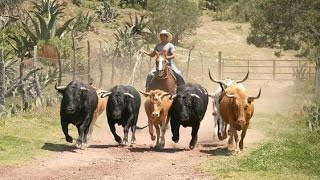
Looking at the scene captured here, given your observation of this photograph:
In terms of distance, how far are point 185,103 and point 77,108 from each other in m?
2.24

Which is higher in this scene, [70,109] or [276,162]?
[70,109]

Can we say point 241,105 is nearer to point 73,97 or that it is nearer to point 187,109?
point 187,109

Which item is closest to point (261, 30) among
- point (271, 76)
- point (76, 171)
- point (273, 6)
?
point (273, 6)

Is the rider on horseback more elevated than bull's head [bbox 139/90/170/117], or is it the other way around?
the rider on horseback

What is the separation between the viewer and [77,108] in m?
13.0

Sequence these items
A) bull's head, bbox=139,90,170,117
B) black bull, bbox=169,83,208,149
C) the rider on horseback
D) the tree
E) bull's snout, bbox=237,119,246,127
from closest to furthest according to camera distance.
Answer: bull's snout, bbox=237,119,246,127
bull's head, bbox=139,90,170,117
black bull, bbox=169,83,208,149
the rider on horseback
the tree

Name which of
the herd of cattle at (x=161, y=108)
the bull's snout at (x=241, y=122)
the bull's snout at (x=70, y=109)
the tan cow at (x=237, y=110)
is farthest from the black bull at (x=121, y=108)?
the bull's snout at (x=241, y=122)

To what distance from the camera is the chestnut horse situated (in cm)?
1491

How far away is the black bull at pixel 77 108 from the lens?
42.5 feet

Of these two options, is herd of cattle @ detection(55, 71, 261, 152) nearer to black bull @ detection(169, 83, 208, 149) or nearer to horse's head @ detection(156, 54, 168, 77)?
black bull @ detection(169, 83, 208, 149)

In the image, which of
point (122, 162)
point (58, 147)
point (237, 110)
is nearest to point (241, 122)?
point (237, 110)

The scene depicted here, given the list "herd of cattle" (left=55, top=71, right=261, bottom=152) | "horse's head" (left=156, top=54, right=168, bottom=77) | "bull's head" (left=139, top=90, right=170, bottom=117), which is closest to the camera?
"herd of cattle" (left=55, top=71, right=261, bottom=152)

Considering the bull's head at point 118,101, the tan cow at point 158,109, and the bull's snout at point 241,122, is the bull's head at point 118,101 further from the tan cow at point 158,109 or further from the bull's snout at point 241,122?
the bull's snout at point 241,122

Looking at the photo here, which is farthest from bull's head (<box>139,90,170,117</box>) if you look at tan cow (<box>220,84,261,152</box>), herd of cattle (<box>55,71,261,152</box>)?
tan cow (<box>220,84,261,152</box>)
